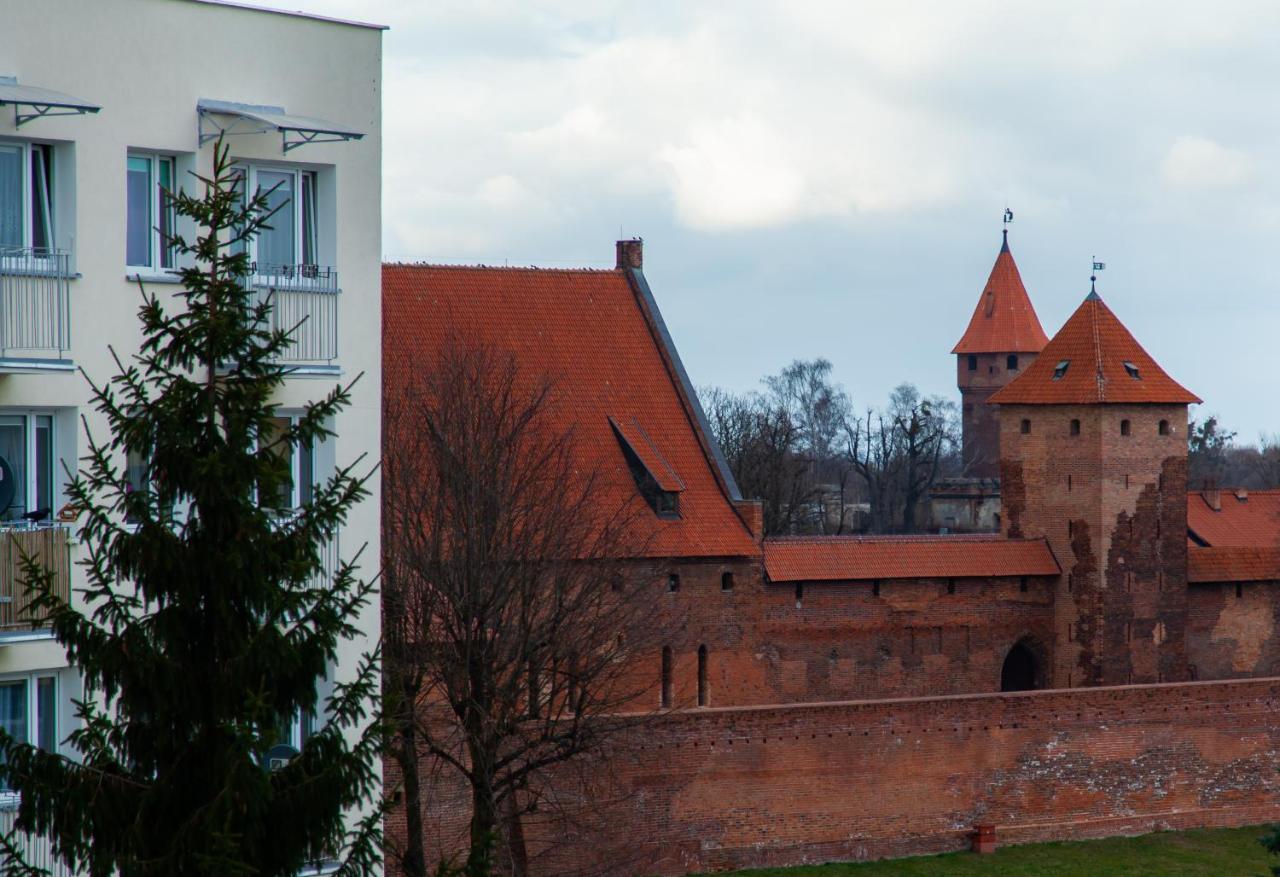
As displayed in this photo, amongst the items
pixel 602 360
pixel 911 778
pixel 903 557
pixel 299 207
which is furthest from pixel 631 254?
pixel 299 207

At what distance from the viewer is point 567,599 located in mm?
23438

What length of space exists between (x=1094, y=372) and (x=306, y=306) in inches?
1009

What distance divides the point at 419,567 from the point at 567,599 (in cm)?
253

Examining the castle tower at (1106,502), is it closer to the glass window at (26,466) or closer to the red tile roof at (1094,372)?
the red tile roof at (1094,372)

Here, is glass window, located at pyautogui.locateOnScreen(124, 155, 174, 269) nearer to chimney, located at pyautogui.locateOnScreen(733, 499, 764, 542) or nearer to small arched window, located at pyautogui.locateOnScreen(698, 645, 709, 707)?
small arched window, located at pyautogui.locateOnScreen(698, 645, 709, 707)

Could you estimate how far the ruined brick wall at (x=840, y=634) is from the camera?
3316cm

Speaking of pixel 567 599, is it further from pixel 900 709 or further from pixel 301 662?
pixel 301 662

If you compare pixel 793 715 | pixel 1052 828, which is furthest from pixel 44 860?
pixel 1052 828

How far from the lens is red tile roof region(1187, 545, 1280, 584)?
37406 mm

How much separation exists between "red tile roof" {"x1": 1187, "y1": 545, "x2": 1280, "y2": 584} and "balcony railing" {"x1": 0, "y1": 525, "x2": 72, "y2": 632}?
28.1 metres

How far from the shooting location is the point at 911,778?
95.0 ft

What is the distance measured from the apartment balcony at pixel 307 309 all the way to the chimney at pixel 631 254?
2132 cm

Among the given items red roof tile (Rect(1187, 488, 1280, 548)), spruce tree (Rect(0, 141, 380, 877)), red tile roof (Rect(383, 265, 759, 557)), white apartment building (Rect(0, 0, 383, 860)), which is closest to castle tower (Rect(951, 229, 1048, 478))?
red roof tile (Rect(1187, 488, 1280, 548))

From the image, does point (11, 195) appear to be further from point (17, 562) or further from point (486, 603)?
point (486, 603)
